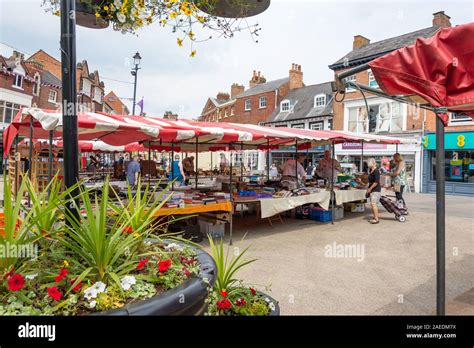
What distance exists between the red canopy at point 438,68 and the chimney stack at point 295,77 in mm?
31026

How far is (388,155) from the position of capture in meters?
21.2

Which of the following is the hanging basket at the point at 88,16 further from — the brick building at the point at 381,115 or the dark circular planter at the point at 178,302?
the brick building at the point at 381,115

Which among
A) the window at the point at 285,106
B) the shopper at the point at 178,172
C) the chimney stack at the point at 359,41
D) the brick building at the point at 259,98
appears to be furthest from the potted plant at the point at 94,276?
the brick building at the point at 259,98

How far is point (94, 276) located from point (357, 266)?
4414 millimetres

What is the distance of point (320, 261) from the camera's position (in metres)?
5.67

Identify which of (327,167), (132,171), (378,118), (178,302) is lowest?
(178,302)

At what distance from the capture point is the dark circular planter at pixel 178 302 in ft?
6.15

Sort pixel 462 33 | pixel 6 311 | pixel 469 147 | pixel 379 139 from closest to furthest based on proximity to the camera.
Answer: pixel 6 311 → pixel 462 33 → pixel 379 139 → pixel 469 147

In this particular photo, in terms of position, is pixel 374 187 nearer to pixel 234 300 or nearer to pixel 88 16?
pixel 234 300

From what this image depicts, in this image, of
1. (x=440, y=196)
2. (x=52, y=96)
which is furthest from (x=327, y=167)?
(x=52, y=96)

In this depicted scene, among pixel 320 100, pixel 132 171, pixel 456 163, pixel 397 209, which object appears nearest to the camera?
pixel 397 209
